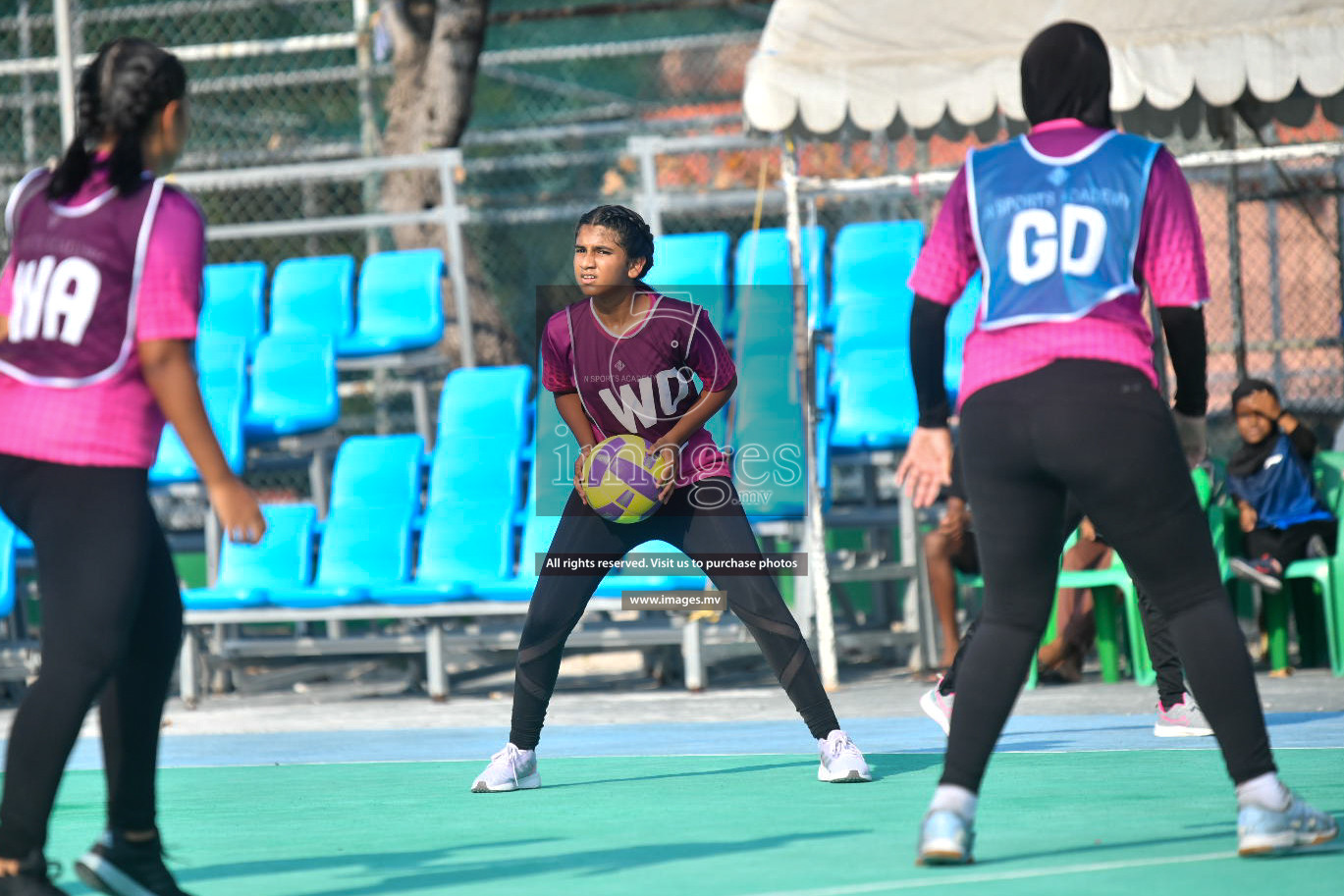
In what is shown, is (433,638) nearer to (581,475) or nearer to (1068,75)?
(581,475)

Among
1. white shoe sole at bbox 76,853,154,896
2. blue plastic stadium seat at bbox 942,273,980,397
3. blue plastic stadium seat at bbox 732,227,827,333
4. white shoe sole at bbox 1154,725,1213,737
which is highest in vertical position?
blue plastic stadium seat at bbox 732,227,827,333

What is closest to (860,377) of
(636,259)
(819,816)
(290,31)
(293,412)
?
(293,412)

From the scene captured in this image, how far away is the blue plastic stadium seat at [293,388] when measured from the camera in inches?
460

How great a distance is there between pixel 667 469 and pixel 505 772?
48.0 inches

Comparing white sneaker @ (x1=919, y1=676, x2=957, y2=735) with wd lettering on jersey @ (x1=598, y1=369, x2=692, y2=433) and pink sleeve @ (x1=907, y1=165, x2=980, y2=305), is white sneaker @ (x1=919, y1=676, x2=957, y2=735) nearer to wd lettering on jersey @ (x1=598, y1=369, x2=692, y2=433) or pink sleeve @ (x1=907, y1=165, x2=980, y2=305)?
wd lettering on jersey @ (x1=598, y1=369, x2=692, y2=433)

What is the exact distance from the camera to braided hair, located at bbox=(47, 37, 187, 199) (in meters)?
4.16

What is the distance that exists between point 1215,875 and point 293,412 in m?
8.34

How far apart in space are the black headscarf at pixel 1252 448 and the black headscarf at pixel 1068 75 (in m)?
5.71

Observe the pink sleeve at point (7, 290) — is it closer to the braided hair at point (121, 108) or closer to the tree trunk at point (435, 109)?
the braided hair at point (121, 108)

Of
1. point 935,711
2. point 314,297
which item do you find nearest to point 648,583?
point 935,711

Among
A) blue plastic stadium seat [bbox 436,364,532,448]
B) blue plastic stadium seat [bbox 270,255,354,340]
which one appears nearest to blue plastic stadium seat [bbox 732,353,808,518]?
blue plastic stadium seat [bbox 436,364,532,448]

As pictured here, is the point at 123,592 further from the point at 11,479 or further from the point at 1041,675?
the point at 1041,675

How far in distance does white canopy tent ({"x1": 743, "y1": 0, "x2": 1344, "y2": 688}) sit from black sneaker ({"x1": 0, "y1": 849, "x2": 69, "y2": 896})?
623 cm

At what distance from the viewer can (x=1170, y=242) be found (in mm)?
4477
